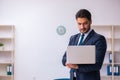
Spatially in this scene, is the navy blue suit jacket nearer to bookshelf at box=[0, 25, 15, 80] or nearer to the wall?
the wall

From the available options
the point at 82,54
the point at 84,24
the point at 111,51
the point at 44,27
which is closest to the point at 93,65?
the point at 82,54

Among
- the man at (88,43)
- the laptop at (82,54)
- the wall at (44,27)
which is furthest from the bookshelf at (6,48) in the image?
the laptop at (82,54)

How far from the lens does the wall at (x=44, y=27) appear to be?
19.5 feet

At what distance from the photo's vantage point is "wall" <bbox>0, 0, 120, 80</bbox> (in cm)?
593

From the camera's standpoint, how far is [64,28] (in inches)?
233

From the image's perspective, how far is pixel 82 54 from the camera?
1.76 meters

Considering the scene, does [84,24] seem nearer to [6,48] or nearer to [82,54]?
[82,54]

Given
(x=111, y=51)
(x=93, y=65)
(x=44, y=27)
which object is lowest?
(x=111, y=51)

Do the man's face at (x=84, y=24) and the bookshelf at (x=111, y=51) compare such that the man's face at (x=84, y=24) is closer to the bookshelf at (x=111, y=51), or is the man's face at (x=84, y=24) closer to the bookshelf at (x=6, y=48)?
the bookshelf at (x=111, y=51)

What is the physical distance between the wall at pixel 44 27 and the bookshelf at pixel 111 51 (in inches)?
6.0

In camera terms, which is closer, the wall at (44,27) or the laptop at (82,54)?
the laptop at (82,54)

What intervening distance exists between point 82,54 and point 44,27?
4251 millimetres

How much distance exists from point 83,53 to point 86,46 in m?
0.06

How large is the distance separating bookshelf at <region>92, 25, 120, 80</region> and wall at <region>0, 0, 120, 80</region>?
154mm
